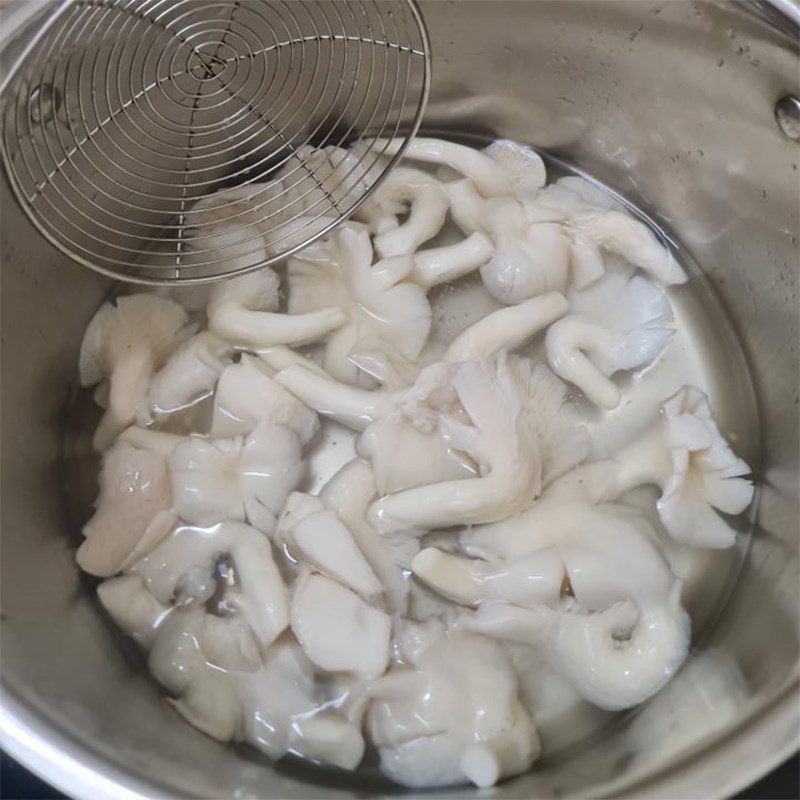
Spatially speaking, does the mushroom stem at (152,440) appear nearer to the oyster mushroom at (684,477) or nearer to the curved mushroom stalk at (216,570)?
the curved mushroom stalk at (216,570)

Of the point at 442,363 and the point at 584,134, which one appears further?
the point at 584,134

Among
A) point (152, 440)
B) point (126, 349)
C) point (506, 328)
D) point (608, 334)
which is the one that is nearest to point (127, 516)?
point (152, 440)

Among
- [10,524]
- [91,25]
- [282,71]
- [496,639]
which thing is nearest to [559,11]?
[282,71]

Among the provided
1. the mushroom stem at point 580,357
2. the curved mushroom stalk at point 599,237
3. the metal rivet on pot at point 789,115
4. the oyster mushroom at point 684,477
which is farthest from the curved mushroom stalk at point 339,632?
the metal rivet on pot at point 789,115

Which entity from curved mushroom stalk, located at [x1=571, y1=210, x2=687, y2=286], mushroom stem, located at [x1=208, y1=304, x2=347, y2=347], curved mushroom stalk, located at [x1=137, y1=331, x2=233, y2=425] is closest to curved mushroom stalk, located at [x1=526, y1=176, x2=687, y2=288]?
curved mushroom stalk, located at [x1=571, y1=210, x2=687, y2=286]

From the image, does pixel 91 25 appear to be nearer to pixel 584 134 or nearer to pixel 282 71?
pixel 282 71
